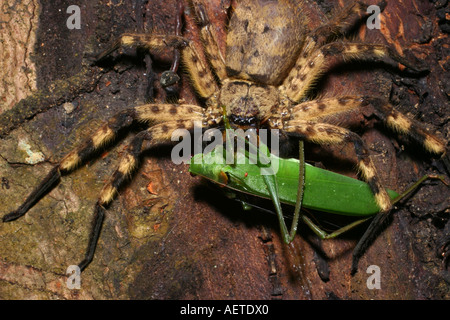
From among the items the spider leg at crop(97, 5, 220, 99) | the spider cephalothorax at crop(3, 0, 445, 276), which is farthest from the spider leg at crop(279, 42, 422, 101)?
the spider leg at crop(97, 5, 220, 99)

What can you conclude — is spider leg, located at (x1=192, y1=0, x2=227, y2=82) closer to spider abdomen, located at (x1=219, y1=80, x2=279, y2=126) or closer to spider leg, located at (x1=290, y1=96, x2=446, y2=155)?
spider abdomen, located at (x1=219, y1=80, x2=279, y2=126)

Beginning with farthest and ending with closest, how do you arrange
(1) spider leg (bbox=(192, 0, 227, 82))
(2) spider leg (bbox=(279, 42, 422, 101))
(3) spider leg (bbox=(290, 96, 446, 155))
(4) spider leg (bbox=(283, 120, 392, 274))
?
1. (1) spider leg (bbox=(192, 0, 227, 82))
2. (2) spider leg (bbox=(279, 42, 422, 101))
3. (3) spider leg (bbox=(290, 96, 446, 155))
4. (4) spider leg (bbox=(283, 120, 392, 274))

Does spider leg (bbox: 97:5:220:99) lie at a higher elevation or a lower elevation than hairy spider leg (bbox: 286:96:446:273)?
higher

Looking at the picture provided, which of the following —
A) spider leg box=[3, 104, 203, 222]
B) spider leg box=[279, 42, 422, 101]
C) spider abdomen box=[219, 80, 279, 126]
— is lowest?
spider leg box=[3, 104, 203, 222]

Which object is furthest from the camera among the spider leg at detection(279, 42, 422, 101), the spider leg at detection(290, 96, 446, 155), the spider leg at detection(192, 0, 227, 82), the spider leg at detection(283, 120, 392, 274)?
the spider leg at detection(192, 0, 227, 82)

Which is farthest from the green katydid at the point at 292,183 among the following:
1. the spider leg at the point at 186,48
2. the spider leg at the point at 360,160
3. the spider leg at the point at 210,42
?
the spider leg at the point at 210,42

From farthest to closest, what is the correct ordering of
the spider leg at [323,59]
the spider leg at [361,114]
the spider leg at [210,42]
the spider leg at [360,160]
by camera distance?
the spider leg at [210,42]
the spider leg at [323,59]
the spider leg at [361,114]
the spider leg at [360,160]

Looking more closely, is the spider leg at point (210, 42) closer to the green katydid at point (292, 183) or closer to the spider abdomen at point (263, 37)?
the spider abdomen at point (263, 37)

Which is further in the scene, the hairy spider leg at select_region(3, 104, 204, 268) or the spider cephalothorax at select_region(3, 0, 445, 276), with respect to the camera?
the spider cephalothorax at select_region(3, 0, 445, 276)
